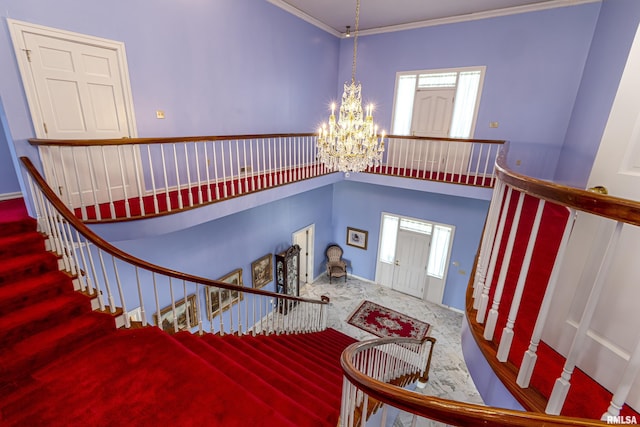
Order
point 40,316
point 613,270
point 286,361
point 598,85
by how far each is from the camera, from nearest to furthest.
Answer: point 613,270
point 40,316
point 286,361
point 598,85

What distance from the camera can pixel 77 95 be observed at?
359 cm

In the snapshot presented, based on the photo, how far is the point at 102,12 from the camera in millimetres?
3588

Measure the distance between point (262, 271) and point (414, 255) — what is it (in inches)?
160

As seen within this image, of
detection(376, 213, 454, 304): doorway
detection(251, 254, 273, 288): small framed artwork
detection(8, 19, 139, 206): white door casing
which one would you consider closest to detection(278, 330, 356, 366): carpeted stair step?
detection(251, 254, 273, 288): small framed artwork

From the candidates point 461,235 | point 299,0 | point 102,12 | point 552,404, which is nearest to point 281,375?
point 552,404

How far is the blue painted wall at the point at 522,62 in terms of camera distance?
17.4 ft

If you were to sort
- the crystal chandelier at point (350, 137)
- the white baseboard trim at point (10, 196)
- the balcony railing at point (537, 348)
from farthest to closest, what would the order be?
1. the white baseboard trim at point (10, 196)
2. the crystal chandelier at point (350, 137)
3. the balcony railing at point (537, 348)

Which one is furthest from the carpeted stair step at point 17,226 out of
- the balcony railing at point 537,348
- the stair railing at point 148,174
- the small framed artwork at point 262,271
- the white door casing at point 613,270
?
the white door casing at point 613,270

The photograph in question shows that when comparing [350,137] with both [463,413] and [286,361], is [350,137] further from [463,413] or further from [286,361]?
[463,413]

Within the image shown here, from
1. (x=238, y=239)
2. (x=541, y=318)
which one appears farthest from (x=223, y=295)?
(x=541, y=318)

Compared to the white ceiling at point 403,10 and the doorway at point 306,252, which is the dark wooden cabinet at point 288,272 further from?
the white ceiling at point 403,10

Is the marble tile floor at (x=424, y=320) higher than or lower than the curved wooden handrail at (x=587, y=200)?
lower

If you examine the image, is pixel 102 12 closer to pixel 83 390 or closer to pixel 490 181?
pixel 83 390

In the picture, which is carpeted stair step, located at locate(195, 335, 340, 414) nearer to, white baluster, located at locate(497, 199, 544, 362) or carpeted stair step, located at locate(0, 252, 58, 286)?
white baluster, located at locate(497, 199, 544, 362)
